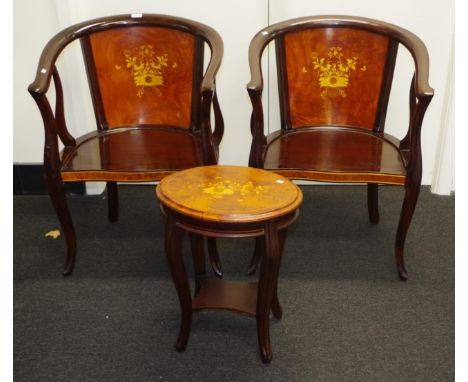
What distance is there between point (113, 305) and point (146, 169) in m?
0.51

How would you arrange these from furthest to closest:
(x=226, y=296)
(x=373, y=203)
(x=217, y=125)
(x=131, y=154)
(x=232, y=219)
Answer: (x=373, y=203)
(x=217, y=125)
(x=131, y=154)
(x=226, y=296)
(x=232, y=219)

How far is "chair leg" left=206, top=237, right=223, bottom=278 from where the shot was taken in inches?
74.6

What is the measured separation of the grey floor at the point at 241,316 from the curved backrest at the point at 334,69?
0.52 meters

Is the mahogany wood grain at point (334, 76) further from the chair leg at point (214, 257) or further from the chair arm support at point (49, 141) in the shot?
the chair arm support at point (49, 141)

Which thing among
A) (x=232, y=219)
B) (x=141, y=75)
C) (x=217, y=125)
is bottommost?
(x=232, y=219)

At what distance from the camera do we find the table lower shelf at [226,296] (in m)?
1.64

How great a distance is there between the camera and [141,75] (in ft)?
7.02

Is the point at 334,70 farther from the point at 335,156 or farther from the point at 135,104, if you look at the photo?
the point at 135,104

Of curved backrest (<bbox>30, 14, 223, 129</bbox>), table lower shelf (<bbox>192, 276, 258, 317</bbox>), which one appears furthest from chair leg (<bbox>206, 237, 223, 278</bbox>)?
curved backrest (<bbox>30, 14, 223, 129</bbox>)

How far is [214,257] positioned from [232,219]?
62 cm

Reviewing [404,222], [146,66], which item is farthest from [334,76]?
[146,66]

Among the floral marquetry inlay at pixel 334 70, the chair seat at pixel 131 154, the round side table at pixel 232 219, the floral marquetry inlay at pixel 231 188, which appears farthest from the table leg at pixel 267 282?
the floral marquetry inlay at pixel 334 70

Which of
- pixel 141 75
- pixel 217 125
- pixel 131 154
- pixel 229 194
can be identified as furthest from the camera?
pixel 141 75

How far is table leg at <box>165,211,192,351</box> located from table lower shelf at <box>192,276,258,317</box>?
0.06 meters
